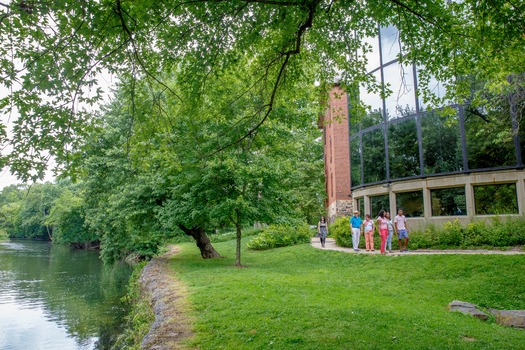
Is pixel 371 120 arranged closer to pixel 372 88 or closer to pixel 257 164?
pixel 257 164

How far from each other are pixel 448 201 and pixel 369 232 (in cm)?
428

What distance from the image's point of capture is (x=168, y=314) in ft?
29.4

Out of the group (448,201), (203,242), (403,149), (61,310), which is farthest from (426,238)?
(61,310)

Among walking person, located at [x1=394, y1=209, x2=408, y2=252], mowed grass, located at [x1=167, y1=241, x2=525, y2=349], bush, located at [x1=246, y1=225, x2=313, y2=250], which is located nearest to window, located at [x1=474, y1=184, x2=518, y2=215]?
walking person, located at [x1=394, y1=209, x2=408, y2=252]

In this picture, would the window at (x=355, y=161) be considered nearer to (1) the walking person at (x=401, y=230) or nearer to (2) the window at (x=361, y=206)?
(2) the window at (x=361, y=206)

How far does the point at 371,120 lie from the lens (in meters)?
22.1

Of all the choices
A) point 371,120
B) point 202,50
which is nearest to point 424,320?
point 202,50

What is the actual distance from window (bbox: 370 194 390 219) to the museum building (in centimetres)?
5

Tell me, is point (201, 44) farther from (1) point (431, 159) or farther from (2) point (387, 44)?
(2) point (387, 44)

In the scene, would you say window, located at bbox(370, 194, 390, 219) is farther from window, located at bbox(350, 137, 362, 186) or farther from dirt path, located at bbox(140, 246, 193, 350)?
dirt path, located at bbox(140, 246, 193, 350)

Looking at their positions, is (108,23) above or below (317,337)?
above

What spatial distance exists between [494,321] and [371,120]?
15131mm

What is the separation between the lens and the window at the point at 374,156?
69.3 ft

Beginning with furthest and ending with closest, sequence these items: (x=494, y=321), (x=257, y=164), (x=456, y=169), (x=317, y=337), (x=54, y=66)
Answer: (x=456, y=169) < (x=257, y=164) < (x=494, y=321) < (x=317, y=337) < (x=54, y=66)
